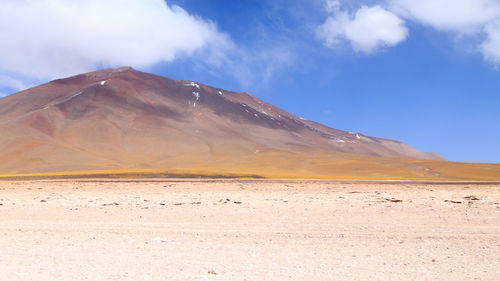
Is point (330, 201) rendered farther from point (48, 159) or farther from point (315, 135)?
point (315, 135)

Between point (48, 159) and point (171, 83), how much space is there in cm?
9881

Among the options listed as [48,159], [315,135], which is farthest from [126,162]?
[315,135]

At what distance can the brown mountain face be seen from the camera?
78375mm

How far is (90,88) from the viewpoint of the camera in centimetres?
14475

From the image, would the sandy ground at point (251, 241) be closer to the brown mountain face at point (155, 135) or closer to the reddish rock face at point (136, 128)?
the brown mountain face at point (155, 135)

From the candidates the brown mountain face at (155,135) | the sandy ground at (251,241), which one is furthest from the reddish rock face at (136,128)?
the sandy ground at (251,241)

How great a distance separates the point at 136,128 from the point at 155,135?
871 centimetres

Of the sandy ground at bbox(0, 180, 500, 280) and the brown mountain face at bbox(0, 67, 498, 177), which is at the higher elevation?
the brown mountain face at bbox(0, 67, 498, 177)

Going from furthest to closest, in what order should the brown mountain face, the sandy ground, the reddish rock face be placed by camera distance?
1. the reddish rock face
2. the brown mountain face
3. the sandy ground

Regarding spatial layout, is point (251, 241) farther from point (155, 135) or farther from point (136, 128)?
point (136, 128)

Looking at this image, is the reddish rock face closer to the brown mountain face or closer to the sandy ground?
the brown mountain face

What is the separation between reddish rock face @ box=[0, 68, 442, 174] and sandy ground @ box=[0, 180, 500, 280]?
64.5 meters

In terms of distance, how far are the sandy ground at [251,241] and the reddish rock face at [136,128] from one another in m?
64.5

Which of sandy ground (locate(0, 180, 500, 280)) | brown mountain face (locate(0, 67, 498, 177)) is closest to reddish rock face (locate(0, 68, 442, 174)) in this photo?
brown mountain face (locate(0, 67, 498, 177))
